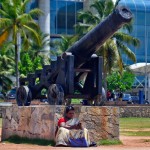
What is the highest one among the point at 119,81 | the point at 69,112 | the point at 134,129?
the point at 119,81

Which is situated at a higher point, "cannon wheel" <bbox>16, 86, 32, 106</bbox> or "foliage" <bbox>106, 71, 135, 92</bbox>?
"foliage" <bbox>106, 71, 135, 92</bbox>

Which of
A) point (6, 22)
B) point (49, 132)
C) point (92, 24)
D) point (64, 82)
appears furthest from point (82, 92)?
point (92, 24)

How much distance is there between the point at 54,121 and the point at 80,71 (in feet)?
8.30

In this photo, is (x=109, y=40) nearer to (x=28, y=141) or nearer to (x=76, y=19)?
(x=76, y=19)

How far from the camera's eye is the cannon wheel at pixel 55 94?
19922mm

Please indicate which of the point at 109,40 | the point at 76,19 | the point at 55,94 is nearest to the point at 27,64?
the point at 109,40

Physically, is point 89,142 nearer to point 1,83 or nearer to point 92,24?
point 92,24

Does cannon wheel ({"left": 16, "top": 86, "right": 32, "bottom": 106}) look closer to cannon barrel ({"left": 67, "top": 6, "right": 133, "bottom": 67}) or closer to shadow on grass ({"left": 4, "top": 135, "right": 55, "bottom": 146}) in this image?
shadow on grass ({"left": 4, "top": 135, "right": 55, "bottom": 146})

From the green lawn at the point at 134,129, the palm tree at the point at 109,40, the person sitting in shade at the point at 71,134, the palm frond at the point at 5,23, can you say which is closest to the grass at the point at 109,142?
the person sitting in shade at the point at 71,134

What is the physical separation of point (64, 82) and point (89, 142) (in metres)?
2.62

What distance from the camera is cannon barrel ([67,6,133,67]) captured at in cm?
1917

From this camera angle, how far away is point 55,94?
20109mm

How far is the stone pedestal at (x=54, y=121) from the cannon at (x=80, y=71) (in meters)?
0.82

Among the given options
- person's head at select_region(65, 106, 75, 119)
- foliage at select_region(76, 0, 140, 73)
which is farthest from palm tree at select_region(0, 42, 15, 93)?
person's head at select_region(65, 106, 75, 119)
